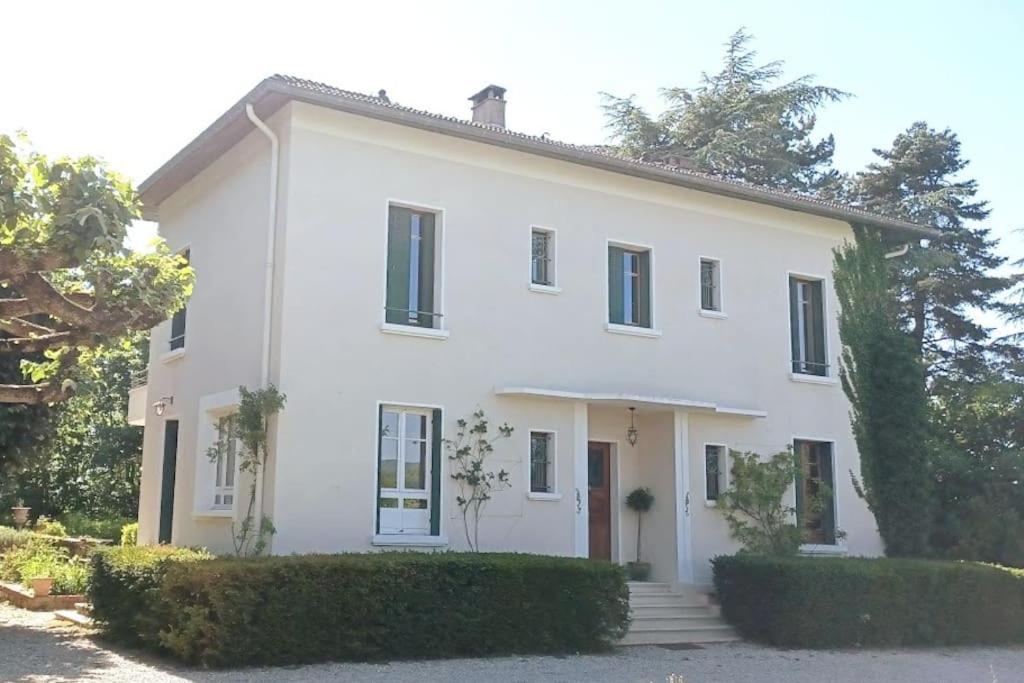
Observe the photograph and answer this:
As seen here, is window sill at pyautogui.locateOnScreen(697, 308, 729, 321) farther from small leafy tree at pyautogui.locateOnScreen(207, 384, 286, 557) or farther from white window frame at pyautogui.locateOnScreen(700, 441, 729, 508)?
small leafy tree at pyautogui.locateOnScreen(207, 384, 286, 557)

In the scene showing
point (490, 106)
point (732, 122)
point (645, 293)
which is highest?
point (732, 122)

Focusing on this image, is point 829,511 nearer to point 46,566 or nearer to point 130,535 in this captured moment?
point 130,535

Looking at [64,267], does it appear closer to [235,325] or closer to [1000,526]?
[235,325]

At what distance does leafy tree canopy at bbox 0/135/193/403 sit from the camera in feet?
32.7

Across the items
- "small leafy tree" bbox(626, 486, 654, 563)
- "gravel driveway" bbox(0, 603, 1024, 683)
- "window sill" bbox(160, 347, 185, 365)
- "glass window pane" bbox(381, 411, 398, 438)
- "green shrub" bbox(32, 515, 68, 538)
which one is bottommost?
"gravel driveway" bbox(0, 603, 1024, 683)

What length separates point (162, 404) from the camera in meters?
16.7

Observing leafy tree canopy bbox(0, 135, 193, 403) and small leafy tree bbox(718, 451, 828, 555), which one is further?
small leafy tree bbox(718, 451, 828, 555)

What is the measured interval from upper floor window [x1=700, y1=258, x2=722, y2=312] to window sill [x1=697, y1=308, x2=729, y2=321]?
0.37ft

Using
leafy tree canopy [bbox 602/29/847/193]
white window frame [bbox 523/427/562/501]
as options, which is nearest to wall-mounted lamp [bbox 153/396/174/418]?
white window frame [bbox 523/427/562/501]

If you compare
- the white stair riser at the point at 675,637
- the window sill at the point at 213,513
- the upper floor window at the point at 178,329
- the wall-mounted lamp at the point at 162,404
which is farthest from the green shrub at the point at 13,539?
the white stair riser at the point at 675,637

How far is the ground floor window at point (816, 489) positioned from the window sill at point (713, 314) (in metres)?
2.54

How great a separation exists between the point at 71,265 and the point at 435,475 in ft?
18.3

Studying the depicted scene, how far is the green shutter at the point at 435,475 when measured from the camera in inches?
550

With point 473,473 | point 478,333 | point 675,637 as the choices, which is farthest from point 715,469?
point 478,333
